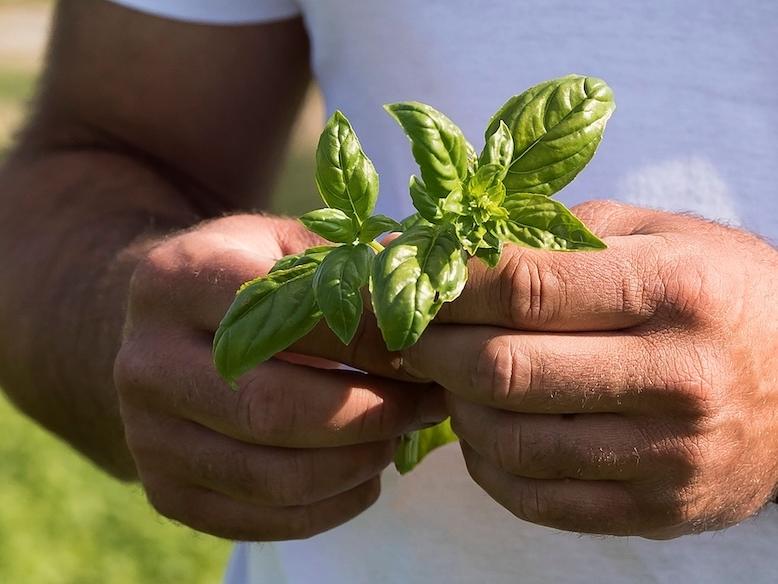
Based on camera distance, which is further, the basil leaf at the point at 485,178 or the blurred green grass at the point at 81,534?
the blurred green grass at the point at 81,534

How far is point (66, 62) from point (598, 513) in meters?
1.41

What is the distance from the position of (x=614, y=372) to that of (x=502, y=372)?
0.11 m

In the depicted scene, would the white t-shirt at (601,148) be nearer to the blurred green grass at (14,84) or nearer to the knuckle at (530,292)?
the knuckle at (530,292)

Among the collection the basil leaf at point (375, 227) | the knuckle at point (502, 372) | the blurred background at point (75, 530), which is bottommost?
the blurred background at point (75, 530)

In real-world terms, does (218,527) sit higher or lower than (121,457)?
higher

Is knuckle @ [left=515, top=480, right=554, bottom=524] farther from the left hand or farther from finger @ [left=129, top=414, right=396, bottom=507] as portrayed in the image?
finger @ [left=129, top=414, right=396, bottom=507]

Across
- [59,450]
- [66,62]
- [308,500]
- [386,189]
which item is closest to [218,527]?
[308,500]

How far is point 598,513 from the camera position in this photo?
41.6 inches

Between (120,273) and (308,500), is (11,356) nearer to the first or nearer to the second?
(120,273)

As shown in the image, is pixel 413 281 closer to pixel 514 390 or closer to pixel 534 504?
pixel 514 390

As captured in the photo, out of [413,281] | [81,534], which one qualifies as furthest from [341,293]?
[81,534]

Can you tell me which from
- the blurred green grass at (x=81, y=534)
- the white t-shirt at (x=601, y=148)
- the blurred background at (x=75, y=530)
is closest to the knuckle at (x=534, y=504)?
the white t-shirt at (x=601, y=148)

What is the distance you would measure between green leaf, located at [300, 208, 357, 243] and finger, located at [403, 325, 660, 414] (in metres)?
0.13

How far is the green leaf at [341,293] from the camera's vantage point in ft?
2.96
